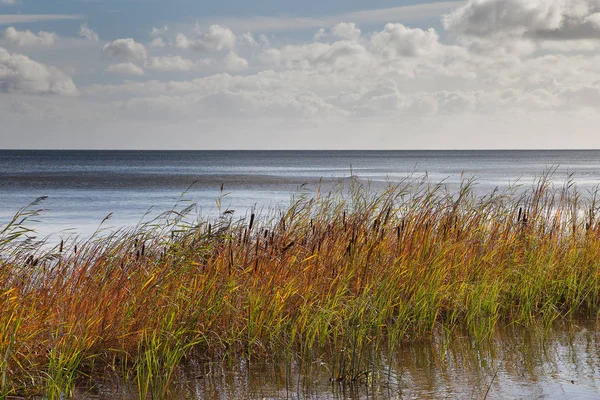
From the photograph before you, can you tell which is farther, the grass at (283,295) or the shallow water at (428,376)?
the grass at (283,295)

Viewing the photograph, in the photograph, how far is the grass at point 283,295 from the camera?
5398mm

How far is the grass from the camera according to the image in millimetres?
5398

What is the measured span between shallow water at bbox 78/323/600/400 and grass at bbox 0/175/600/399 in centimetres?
15

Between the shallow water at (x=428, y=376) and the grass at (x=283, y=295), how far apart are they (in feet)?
0.50

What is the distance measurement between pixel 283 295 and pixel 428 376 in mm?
1615

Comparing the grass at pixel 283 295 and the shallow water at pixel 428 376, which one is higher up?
the grass at pixel 283 295

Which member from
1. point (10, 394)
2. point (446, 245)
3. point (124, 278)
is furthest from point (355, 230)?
point (10, 394)

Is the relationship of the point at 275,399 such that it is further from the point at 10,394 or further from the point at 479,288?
the point at 479,288

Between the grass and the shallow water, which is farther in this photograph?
the grass

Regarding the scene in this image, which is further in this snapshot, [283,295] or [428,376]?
[283,295]

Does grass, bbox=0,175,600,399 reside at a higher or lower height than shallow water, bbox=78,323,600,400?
higher

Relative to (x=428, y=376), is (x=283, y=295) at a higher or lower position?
higher

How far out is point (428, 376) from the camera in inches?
219

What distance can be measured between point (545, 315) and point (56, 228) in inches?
696
